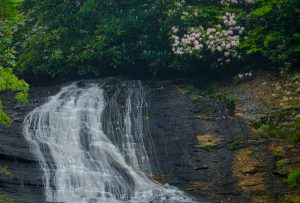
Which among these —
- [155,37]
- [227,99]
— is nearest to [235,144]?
[227,99]

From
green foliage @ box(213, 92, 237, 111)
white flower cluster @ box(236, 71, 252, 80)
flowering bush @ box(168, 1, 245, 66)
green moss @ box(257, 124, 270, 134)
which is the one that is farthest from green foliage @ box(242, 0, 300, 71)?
green moss @ box(257, 124, 270, 134)

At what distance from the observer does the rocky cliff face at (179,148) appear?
12.0 m

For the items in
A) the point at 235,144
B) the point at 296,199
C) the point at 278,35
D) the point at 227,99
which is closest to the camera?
the point at 296,199

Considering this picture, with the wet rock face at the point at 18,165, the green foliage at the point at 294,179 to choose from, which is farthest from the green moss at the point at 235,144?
the wet rock face at the point at 18,165

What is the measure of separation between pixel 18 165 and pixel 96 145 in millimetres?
2687

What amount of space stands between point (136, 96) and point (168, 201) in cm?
715

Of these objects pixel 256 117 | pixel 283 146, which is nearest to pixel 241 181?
pixel 283 146

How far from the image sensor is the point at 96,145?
47.7 ft

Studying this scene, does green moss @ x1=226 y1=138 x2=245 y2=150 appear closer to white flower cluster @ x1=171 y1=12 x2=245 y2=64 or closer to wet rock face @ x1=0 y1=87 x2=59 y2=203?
white flower cluster @ x1=171 y1=12 x2=245 y2=64

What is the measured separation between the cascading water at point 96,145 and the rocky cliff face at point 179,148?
1.15ft

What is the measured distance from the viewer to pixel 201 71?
20203mm

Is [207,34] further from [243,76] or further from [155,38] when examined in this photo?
[155,38]

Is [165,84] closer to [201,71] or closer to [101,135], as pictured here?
[201,71]

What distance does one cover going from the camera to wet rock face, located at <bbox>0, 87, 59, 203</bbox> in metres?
11.6
